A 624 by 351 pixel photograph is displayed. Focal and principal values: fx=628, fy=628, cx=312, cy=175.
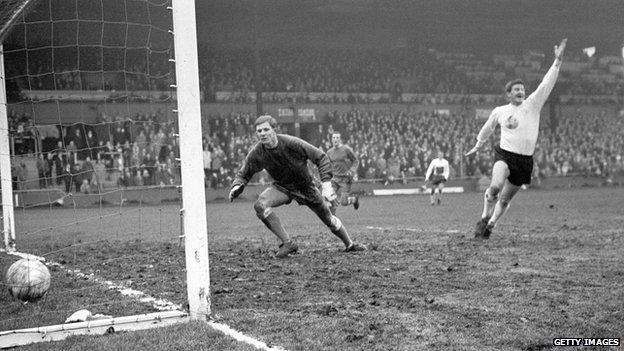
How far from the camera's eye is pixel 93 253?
8422 mm

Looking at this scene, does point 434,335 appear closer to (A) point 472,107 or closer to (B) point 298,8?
(B) point 298,8

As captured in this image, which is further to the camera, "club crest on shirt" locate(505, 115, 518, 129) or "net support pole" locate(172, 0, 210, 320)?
"club crest on shirt" locate(505, 115, 518, 129)

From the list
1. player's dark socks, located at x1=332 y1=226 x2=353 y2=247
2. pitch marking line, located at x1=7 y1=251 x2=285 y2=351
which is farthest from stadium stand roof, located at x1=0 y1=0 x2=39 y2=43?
player's dark socks, located at x1=332 y1=226 x2=353 y2=247

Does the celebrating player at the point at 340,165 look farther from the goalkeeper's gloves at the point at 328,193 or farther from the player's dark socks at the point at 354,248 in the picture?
the goalkeeper's gloves at the point at 328,193

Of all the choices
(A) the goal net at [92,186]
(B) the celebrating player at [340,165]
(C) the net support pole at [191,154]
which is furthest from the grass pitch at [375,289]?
(B) the celebrating player at [340,165]

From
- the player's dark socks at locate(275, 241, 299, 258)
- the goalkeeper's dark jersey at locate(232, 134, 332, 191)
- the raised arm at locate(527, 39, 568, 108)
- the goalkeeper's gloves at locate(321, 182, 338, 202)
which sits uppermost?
the raised arm at locate(527, 39, 568, 108)

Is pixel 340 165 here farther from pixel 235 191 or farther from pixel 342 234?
pixel 235 191

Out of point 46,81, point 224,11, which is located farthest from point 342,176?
point 224,11

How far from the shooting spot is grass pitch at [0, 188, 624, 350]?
151 inches

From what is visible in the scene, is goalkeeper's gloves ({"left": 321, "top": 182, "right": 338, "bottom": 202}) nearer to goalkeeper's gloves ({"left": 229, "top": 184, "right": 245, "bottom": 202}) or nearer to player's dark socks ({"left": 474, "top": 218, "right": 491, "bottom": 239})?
goalkeeper's gloves ({"left": 229, "top": 184, "right": 245, "bottom": 202})

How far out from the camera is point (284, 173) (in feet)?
25.6

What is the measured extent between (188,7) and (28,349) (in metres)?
2.45

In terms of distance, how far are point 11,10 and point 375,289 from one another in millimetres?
5094

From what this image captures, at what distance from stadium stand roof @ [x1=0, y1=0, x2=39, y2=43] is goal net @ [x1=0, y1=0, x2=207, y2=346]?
0.01m
